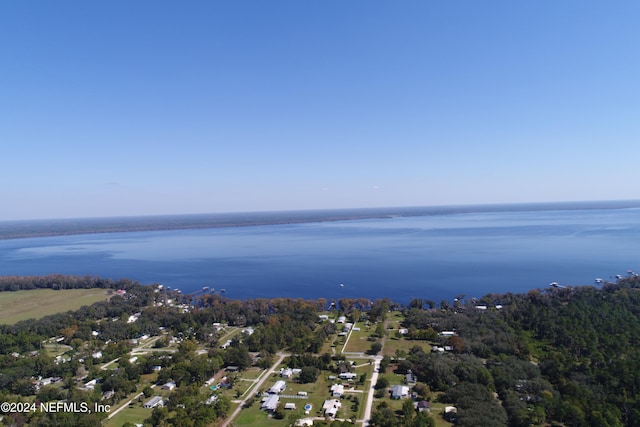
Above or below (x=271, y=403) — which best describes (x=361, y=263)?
below

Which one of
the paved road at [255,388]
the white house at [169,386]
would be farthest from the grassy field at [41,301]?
the paved road at [255,388]

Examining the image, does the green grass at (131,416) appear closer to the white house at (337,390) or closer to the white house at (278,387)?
the white house at (278,387)

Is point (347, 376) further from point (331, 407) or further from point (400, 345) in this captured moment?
point (400, 345)

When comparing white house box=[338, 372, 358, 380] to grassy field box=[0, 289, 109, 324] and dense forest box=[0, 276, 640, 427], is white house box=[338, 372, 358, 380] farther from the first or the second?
grassy field box=[0, 289, 109, 324]

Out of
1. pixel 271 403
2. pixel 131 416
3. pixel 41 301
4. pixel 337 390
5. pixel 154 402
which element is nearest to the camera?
pixel 131 416

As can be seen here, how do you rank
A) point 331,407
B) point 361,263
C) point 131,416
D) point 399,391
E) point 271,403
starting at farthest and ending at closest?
1. point 361,263
2. point 399,391
3. point 271,403
4. point 131,416
5. point 331,407

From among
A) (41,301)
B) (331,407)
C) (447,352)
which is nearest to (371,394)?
(331,407)
